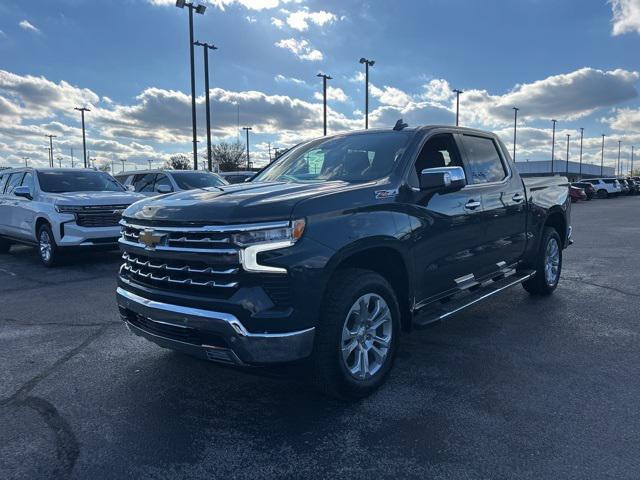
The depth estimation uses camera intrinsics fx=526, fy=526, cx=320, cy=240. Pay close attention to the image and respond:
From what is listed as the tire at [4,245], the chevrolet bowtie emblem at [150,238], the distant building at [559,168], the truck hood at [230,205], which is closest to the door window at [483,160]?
the truck hood at [230,205]

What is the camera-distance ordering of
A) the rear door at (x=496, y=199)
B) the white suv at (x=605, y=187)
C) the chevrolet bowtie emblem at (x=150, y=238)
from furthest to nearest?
1. the white suv at (x=605, y=187)
2. the rear door at (x=496, y=199)
3. the chevrolet bowtie emblem at (x=150, y=238)

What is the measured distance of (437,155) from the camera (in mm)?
4660

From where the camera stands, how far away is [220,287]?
316cm

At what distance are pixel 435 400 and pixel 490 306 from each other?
285 cm

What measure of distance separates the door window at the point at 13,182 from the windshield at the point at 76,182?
81 centimetres

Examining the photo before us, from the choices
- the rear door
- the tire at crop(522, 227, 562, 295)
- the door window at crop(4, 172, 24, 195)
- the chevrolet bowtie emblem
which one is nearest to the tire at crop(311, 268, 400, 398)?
the chevrolet bowtie emblem

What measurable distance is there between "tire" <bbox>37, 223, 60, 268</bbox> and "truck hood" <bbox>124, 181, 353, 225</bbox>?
20.0ft

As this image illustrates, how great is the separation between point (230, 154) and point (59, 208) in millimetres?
69231

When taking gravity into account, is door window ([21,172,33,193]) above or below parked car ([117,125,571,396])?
above

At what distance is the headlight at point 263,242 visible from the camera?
3076mm

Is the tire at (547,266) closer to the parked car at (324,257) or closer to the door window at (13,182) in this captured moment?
the parked car at (324,257)

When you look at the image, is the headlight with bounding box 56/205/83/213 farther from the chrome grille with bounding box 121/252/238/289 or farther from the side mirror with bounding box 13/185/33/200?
the chrome grille with bounding box 121/252/238/289

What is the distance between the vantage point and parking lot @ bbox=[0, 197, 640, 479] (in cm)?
284

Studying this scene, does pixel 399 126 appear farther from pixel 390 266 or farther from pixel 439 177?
pixel 390 266
